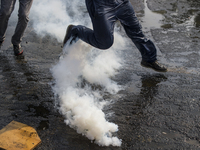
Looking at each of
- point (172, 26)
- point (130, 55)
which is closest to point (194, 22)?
point (172, 26)

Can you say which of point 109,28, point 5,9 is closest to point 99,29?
point 109,28

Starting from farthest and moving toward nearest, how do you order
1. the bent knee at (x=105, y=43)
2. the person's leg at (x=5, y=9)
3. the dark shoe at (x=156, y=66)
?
the person's leg at (x=5, y=9)
the dark shoe at (x=156, y=66)
the bent knee at (x=105, y=43)

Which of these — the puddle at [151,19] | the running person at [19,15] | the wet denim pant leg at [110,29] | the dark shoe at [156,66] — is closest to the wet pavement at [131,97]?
the dark shoe at [156,66]

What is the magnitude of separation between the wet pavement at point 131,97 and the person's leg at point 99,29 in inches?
28.9

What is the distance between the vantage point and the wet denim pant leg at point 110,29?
8.45ft

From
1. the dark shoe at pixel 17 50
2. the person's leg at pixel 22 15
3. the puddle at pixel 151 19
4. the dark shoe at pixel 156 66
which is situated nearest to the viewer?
the dark shoe at pixel 156 66

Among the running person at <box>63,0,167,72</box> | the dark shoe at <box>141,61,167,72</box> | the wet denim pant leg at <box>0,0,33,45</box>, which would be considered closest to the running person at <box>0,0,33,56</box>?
the wet denim pant leg at <box>0,0,33,45</box>

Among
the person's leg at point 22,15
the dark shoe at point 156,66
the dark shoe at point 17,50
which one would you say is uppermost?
the person's leg at point 22,15

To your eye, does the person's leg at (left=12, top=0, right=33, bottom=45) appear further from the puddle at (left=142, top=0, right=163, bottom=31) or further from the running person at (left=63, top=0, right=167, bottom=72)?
the puddle at (left=142, top=0, right=163, bottom=31)

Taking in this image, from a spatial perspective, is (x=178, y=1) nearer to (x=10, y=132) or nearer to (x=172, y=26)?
(x=172, y=26)

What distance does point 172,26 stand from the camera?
516 centimetres

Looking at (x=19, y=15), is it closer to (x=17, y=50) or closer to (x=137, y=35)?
(x=17, y=50)

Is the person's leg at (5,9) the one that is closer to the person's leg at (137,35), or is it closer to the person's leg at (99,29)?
the person's leg at (99,29)

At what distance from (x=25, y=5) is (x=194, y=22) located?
4166mm
